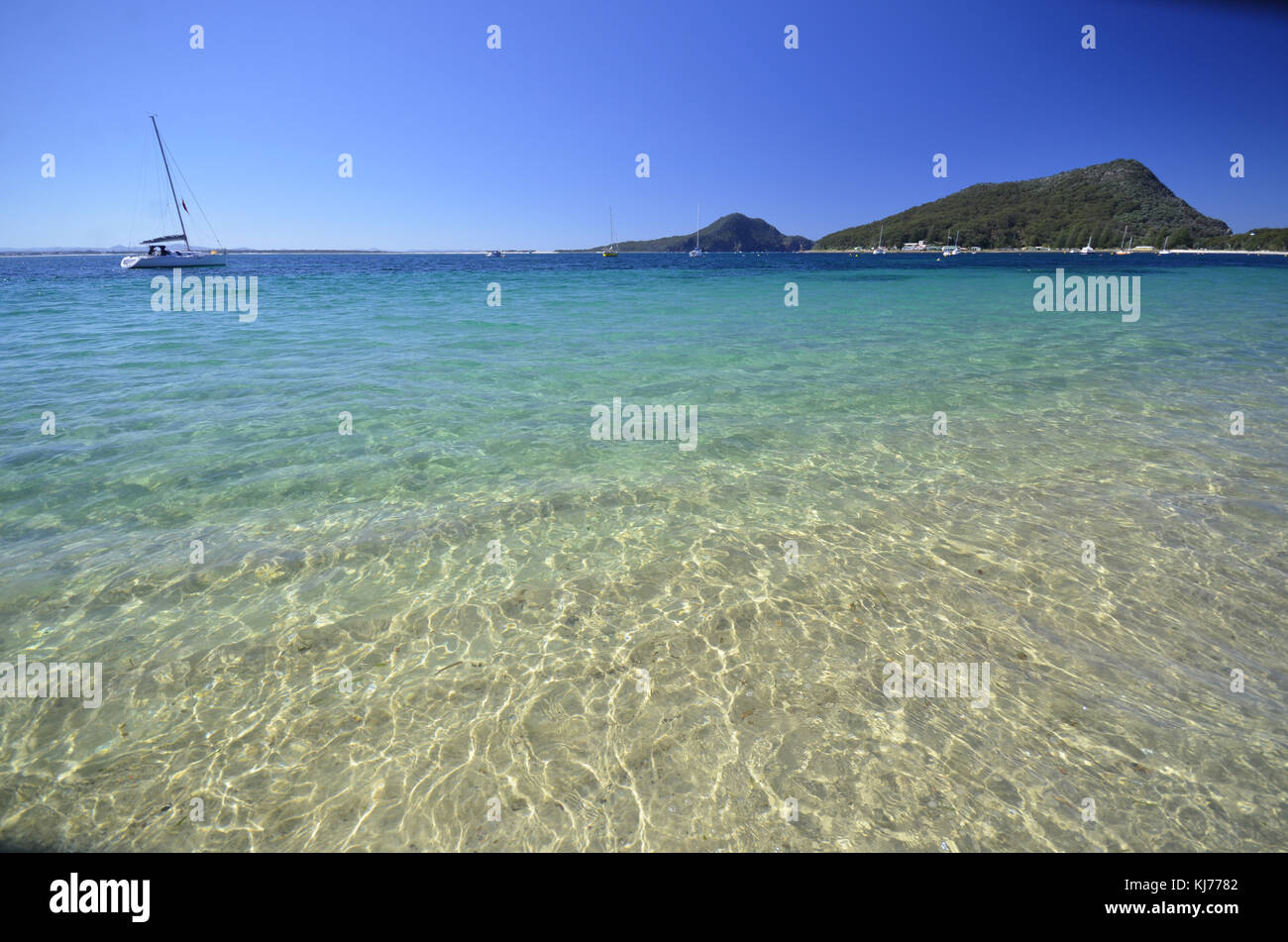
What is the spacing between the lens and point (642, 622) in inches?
179

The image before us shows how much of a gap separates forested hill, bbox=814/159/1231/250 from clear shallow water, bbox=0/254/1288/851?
190m

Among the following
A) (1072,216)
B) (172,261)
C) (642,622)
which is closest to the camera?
(642,622)

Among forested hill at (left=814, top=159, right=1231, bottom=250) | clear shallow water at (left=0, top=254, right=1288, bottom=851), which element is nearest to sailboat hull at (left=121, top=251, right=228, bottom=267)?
clear shallow water at (left=0, top=254, right=1288, bottom=851)

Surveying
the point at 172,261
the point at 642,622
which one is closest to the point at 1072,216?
the point at 172,261

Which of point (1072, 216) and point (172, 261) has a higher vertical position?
point (1072, 216)

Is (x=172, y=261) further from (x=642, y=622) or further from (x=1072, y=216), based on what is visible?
(x=1072, y=216)

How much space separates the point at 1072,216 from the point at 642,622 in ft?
684

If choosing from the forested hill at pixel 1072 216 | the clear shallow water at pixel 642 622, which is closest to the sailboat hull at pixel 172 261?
the clear shallow water at pixel 642 622

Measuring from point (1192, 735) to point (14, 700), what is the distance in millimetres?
7639

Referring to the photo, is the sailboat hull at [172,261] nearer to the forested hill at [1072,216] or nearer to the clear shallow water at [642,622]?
the clear shallow water at [642,622]

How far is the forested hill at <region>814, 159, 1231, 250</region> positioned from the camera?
480 ft
